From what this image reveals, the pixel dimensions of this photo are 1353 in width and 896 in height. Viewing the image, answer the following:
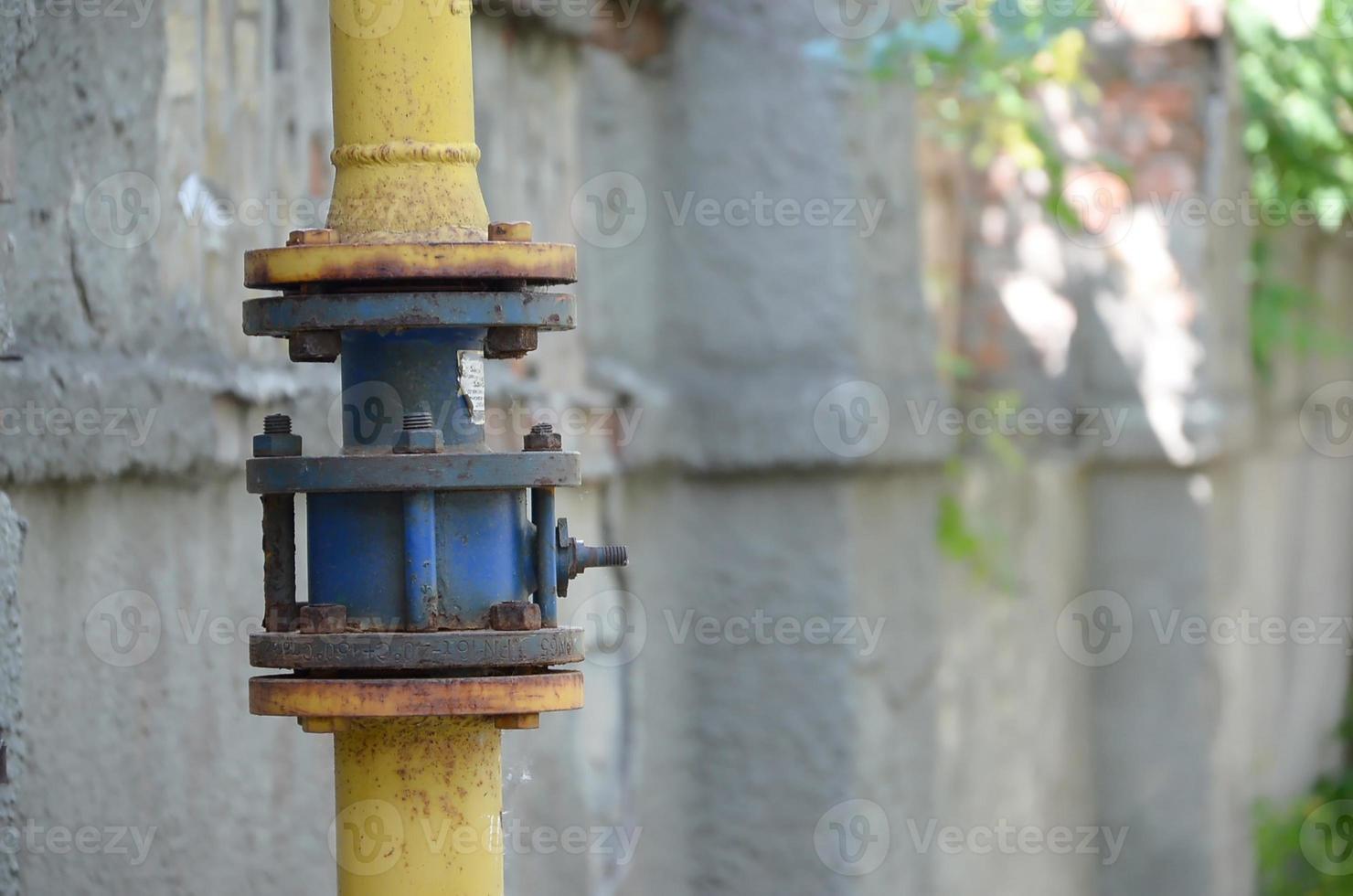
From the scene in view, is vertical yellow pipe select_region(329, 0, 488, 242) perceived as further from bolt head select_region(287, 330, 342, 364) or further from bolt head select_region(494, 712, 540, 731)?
bolt head select_region(494, 712, 540, 731)

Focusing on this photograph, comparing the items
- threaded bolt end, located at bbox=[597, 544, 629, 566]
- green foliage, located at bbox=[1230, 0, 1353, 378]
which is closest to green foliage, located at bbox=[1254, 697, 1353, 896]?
green foliage, located at bbox=[1230, 0, 1353, 378]

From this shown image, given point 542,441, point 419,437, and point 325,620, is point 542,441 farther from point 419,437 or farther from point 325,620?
point 325,620

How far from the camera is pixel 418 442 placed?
1480mm

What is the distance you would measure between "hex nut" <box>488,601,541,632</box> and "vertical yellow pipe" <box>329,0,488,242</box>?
31 cm

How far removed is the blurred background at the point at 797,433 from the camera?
7.25 ft

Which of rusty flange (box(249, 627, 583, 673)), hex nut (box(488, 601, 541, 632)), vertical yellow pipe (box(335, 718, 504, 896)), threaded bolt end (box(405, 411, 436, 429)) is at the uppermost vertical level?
threaded bolt end (box(405, 411, 436, 429))

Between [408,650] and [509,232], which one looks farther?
[509,232]

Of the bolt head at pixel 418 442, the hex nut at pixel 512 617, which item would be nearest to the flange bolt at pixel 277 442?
the bolt head at pixel 418 442

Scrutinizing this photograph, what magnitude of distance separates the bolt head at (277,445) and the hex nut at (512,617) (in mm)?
228

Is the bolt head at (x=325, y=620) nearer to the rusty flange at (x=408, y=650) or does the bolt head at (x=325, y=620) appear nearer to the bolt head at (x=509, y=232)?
the rusty flange at (x=408, y=650)

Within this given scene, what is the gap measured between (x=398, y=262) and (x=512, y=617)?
311 mm

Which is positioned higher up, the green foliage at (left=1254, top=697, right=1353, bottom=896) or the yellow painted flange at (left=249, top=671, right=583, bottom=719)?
the yellow painted flange at (left=249, top=671, right=583, bottom=719)

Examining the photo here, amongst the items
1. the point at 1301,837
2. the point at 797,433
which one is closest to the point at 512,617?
the point at 797,433

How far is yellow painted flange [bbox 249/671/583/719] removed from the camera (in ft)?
4.73
